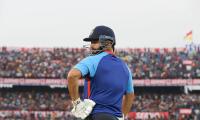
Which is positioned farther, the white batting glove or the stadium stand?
the stadium stand

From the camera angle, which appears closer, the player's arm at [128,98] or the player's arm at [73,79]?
the player's arm at [73,79]

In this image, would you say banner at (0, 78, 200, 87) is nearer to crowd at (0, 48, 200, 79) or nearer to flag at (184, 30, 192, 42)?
crowd at (0, 48, 200, 79)

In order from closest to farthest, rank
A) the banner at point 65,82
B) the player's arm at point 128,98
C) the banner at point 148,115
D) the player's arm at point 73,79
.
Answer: the player's arm at point 73,79 < the player's arm at point 128,98 < the banner at point 148,115 < the banner at point 65,82

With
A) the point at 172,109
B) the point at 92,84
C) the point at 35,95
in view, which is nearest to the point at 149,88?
the point at 172,109

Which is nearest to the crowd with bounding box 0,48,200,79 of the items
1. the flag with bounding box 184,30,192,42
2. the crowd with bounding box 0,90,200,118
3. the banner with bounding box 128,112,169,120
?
the crowd with bounding box 0,90,200,118

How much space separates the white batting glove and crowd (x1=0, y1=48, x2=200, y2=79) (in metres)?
39.2

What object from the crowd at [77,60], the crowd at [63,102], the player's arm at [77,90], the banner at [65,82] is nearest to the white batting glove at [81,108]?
the player's arm at [77,90]

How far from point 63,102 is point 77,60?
5.25 m

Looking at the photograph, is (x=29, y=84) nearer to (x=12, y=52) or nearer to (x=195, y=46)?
(x=12, y=52)

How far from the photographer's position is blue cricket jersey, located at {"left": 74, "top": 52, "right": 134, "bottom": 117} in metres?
5.26

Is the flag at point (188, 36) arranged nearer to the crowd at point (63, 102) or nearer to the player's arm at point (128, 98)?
the crowd at point (63, 102)

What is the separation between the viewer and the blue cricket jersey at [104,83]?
5.26 meters

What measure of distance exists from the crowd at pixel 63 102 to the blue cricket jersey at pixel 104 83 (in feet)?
109

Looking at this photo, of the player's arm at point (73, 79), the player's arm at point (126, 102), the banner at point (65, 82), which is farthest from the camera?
the banner at point (65, 82)
